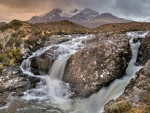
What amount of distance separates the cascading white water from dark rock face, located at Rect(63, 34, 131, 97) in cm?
77

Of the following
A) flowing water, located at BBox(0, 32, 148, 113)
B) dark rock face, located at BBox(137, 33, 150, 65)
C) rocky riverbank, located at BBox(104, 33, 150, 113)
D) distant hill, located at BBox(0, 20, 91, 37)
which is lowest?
flowing water, located at BBox(0, 32, 148, 113)

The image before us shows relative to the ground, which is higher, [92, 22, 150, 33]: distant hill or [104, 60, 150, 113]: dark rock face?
[92, 22, 150, 33]: distant hill

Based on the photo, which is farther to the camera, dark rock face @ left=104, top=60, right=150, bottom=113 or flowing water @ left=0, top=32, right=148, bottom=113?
flowing water @ left=0, top=32, right=148, bottom=113

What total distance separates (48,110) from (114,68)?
26.3 feet

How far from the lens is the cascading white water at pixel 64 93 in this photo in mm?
18547

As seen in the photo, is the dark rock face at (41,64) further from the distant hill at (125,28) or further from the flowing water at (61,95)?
the distant hill at (125,28)

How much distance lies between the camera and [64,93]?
21656 millimetres

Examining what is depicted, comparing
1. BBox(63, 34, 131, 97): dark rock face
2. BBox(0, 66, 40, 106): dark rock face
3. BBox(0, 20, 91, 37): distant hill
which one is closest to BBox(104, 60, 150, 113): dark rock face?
BBox(63, 34, 131, 97): dark rock face

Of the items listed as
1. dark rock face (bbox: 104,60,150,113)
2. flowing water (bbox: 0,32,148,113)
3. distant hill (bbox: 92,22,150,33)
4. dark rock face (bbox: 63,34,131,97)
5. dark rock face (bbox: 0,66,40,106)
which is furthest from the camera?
distant hill (bbox: 92,22,150,33)

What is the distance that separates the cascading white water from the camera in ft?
60.8

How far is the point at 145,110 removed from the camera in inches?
439

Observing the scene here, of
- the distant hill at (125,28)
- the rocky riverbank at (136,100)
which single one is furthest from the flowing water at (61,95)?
the distant hill at (125,28)

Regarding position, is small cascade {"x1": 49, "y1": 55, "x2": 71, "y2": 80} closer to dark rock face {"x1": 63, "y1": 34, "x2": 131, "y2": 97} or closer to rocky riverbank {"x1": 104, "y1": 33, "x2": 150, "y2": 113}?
dark rock face {"x1": 63, "y1": 34, "x2": 131, "y2": 97}

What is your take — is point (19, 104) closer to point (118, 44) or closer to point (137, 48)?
point (118, 44)
